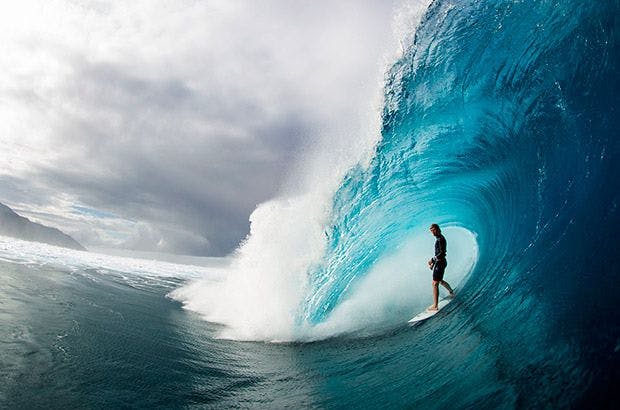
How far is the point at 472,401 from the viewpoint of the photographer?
12.8 feet

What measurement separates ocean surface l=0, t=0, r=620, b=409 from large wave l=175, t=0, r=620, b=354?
4cm

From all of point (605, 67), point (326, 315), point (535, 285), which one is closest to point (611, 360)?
point (535, 285)

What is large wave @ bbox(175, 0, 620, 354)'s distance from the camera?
555 centimetres

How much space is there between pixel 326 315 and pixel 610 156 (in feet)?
21.5

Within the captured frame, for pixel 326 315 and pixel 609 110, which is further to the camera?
pixel 326 315

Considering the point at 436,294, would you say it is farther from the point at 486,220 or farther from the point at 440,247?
the point at 486,220

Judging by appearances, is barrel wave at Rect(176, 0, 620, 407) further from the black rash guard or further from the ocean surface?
the black rash guard

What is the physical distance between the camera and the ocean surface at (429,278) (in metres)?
4.18

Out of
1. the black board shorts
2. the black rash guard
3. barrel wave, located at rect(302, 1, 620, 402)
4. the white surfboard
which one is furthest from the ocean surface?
the black rash guard

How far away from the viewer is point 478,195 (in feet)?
30.1

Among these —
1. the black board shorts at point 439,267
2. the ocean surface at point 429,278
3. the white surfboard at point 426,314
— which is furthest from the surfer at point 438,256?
the ocean surface at point 429,278

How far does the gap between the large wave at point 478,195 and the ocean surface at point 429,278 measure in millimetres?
37

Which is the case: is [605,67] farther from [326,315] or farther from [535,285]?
[326,315]

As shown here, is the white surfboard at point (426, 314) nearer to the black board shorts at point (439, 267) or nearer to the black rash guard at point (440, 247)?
the black board shorts at point (439, 267)
